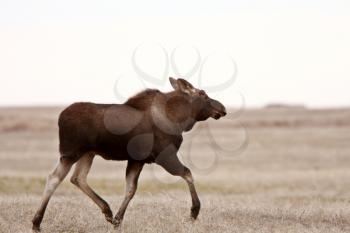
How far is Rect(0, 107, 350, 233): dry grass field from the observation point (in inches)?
454

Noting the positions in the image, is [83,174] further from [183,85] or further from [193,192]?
[183,85]

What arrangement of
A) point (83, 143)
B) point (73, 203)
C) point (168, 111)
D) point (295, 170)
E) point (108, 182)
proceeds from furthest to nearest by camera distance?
1. point (295, 170)
2. point (108, 182)
3. point (73, 203)
4. point (168, 111)
5. point (83, 143)

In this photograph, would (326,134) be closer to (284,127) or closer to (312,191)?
(284,127)

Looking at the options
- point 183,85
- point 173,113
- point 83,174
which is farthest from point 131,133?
point 183,85

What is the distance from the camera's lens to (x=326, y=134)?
4600cm

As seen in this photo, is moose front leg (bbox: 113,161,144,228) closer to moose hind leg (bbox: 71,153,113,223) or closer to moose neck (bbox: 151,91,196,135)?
moose hind leg (bbox: 71,153,113,223)

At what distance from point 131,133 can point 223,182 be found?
64.0 feet

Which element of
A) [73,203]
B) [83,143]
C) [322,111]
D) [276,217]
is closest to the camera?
[83,143]

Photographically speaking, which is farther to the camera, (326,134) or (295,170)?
(326,134)

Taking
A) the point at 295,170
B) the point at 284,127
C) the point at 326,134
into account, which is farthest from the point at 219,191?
the point at 284,127

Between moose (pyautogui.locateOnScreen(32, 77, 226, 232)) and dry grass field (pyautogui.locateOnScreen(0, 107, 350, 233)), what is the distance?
29.1 inches

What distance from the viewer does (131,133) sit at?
35.2 feet

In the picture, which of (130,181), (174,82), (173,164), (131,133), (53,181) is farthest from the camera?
(174,82)

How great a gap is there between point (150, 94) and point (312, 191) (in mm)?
16517
